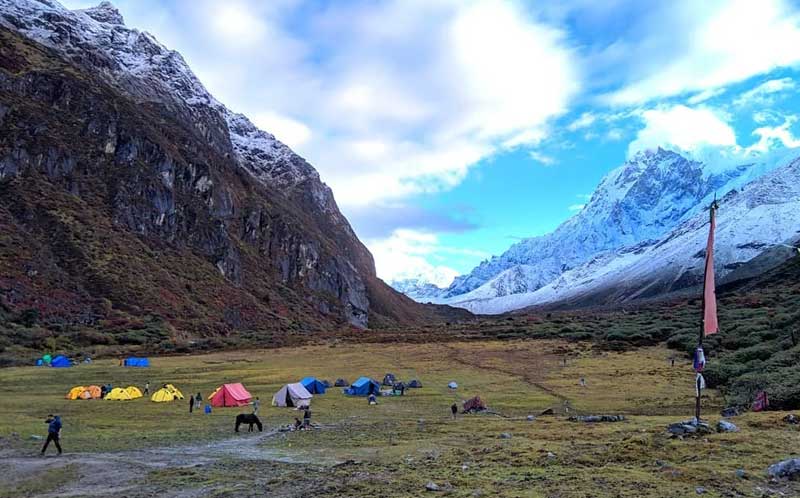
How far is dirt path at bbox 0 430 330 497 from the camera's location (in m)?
20.3

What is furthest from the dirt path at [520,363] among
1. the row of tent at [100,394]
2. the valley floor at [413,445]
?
the row of tent at [100,394]

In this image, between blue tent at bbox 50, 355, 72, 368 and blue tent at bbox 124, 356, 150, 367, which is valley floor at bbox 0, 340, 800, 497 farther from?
blue tent at bbox 124, 356, 150, 367

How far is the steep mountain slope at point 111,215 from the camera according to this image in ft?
379

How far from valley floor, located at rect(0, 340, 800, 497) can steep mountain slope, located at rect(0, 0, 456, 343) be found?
194ft

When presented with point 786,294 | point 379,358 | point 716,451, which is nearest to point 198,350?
→ point 379,358

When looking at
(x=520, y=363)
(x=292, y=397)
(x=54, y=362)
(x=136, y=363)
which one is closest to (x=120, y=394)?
(x=292, y=397)

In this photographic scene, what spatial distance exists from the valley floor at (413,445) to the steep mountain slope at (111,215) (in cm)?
5904

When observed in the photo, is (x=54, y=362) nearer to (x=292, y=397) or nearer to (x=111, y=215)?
(x=292, y=397)

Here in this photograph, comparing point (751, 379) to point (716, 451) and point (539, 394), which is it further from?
point (716, 451)

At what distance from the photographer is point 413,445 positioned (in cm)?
2675

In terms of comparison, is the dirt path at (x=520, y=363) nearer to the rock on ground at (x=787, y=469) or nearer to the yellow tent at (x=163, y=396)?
the yellow tent at (x=163, y=396)

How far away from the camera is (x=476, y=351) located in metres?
90.7

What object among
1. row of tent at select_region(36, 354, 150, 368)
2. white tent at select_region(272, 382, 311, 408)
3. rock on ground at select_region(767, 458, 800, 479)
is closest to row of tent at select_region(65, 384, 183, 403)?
white tent at select_region(272, 382, 311, 408)

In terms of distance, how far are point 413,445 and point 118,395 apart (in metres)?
34.1
